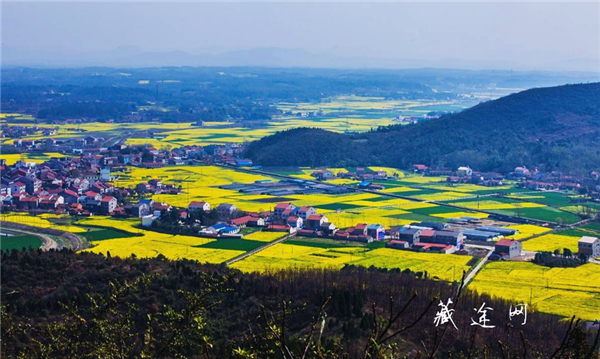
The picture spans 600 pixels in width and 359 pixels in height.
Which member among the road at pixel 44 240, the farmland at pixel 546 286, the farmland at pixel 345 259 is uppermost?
the farmland at pixel 546 286

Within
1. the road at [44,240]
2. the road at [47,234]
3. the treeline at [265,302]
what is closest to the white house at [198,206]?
the road at [47,234]

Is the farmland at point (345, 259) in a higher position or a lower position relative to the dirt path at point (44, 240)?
higher

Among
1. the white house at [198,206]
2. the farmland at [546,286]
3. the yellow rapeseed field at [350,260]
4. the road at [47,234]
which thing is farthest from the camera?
the white house at [198,206]

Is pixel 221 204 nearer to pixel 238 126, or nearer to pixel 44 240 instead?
pixel 44 240

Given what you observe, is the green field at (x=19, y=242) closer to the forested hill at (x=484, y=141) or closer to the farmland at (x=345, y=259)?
the farmland at (x=345, y=259)

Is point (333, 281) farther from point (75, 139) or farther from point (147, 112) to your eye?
point (147, 112)

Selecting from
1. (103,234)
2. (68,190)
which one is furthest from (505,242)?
(68,190)

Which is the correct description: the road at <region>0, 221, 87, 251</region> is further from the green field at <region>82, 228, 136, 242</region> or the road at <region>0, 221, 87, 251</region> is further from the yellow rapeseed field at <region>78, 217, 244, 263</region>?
the yellow rapeseed field at <region>78, 217, 244, 263</region>
